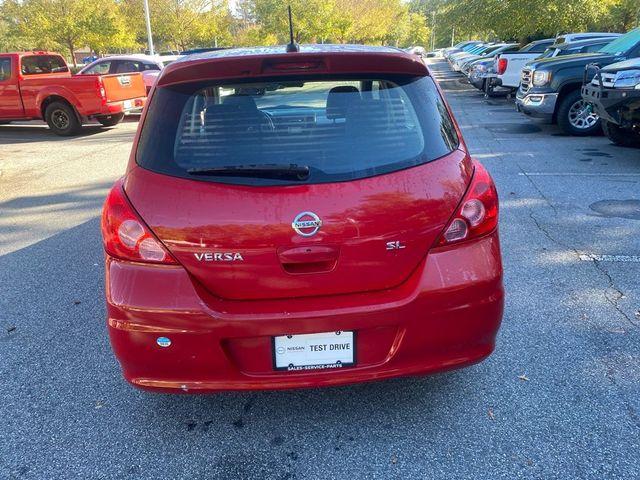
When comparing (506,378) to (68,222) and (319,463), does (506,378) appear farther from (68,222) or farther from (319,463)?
(68,222)

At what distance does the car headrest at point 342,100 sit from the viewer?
2506mm

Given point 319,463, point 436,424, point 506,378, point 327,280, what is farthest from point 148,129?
point 506,378

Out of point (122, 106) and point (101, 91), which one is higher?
point (101, 91)

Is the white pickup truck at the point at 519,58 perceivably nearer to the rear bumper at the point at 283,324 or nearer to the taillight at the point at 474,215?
the taillight at the point at 474,215

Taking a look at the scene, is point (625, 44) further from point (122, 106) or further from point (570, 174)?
point (122, 106)

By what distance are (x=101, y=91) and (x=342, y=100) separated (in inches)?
447

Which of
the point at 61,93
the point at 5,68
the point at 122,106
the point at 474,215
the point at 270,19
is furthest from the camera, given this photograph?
the point at 270,19

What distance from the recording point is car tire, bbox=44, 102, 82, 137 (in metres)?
12.9

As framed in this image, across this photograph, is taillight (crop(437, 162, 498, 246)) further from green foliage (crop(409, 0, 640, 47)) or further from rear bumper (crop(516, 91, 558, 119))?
green foliage (crop(409, 0, 640, 47))

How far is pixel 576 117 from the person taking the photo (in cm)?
1056

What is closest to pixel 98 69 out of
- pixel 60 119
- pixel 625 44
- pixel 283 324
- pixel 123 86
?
pixel 60 119

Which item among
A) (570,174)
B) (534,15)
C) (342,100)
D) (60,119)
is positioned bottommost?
(570,174)

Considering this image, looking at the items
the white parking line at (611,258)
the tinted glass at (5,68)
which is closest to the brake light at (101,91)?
the tinted glass at (5,68)

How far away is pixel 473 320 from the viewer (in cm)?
243
